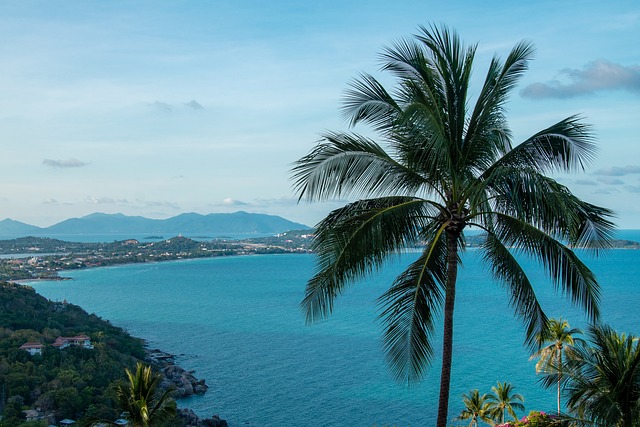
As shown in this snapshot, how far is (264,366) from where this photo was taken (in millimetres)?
54188

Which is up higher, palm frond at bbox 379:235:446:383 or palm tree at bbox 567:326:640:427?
palm frond at bbox 379:235:446:383

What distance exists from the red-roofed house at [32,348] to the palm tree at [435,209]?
45887 millimetres

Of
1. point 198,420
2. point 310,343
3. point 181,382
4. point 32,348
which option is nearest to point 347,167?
point 198,420

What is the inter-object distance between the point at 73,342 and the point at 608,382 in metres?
52.0

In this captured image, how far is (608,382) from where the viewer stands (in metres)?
8.71

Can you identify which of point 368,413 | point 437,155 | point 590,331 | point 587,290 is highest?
point 437,155

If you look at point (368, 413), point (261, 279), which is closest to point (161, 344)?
point (368, 413)

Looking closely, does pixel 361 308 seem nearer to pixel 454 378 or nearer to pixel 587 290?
pixel 454 378

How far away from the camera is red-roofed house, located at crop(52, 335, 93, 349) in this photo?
50.8m

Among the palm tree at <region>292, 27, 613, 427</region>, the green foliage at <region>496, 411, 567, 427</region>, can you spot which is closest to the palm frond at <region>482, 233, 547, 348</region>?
the palm tree at <region>292, 27, 613, 427</region>

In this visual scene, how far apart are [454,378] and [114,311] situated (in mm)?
56955

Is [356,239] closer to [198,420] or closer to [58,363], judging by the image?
[198,420]

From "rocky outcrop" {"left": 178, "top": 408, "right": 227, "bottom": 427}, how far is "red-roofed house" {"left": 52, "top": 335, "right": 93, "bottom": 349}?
17181mm

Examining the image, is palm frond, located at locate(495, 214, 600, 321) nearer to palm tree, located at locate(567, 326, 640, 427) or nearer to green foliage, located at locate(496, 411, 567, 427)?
palm tree, located at locate(567, 326, 640, 427)
